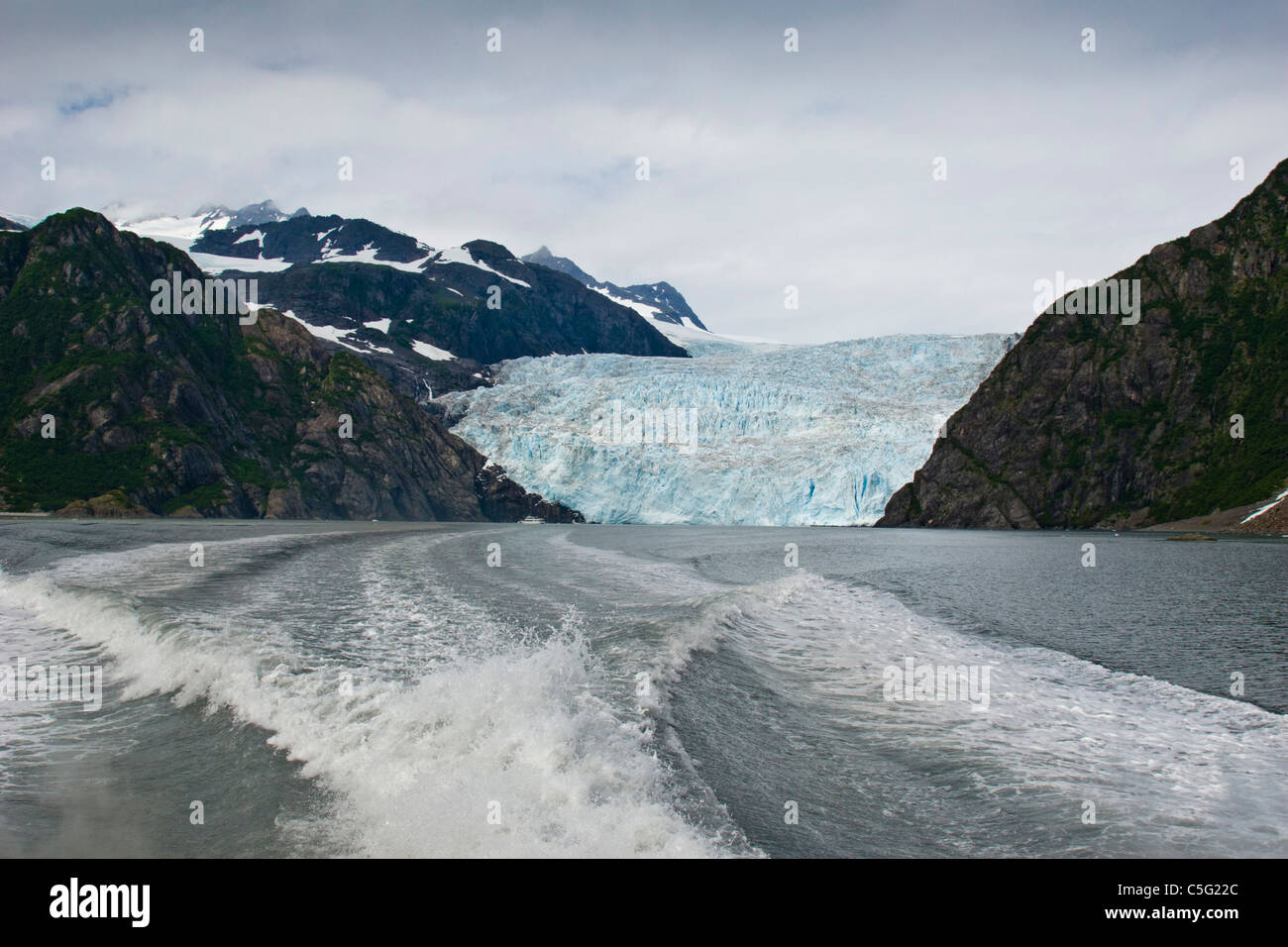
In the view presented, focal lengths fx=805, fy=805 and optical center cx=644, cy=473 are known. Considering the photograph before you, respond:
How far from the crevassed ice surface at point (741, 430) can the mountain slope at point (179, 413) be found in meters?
9.16

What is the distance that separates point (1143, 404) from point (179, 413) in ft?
412

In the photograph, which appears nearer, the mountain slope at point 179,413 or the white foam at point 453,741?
the white foam at point 453,741

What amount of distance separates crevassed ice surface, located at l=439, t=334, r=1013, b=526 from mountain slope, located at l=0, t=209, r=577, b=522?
9159 mm

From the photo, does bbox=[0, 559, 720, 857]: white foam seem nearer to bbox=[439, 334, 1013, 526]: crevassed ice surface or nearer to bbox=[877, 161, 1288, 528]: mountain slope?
bbox=[439, 334, 1013, 526]: crevassed ice surface

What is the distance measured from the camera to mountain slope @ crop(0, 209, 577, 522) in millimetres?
92125

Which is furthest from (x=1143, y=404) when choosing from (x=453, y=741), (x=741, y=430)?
(x=453, y=741)

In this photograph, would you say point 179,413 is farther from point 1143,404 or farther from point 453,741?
point 1143,404

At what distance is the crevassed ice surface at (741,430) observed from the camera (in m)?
101

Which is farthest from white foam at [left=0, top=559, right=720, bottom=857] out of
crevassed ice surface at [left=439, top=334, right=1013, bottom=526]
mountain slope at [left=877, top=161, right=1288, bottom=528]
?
mountain slope at [left=877, top=161, right=1288, bottom=528]

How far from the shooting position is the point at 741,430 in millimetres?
110875

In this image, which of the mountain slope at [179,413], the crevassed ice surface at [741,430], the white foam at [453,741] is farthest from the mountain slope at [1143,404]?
the white foam at [453,741]

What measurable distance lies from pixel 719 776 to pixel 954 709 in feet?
18.7

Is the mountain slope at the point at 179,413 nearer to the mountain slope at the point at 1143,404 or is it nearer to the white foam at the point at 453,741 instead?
the mountain slope at the point at 1143,404
